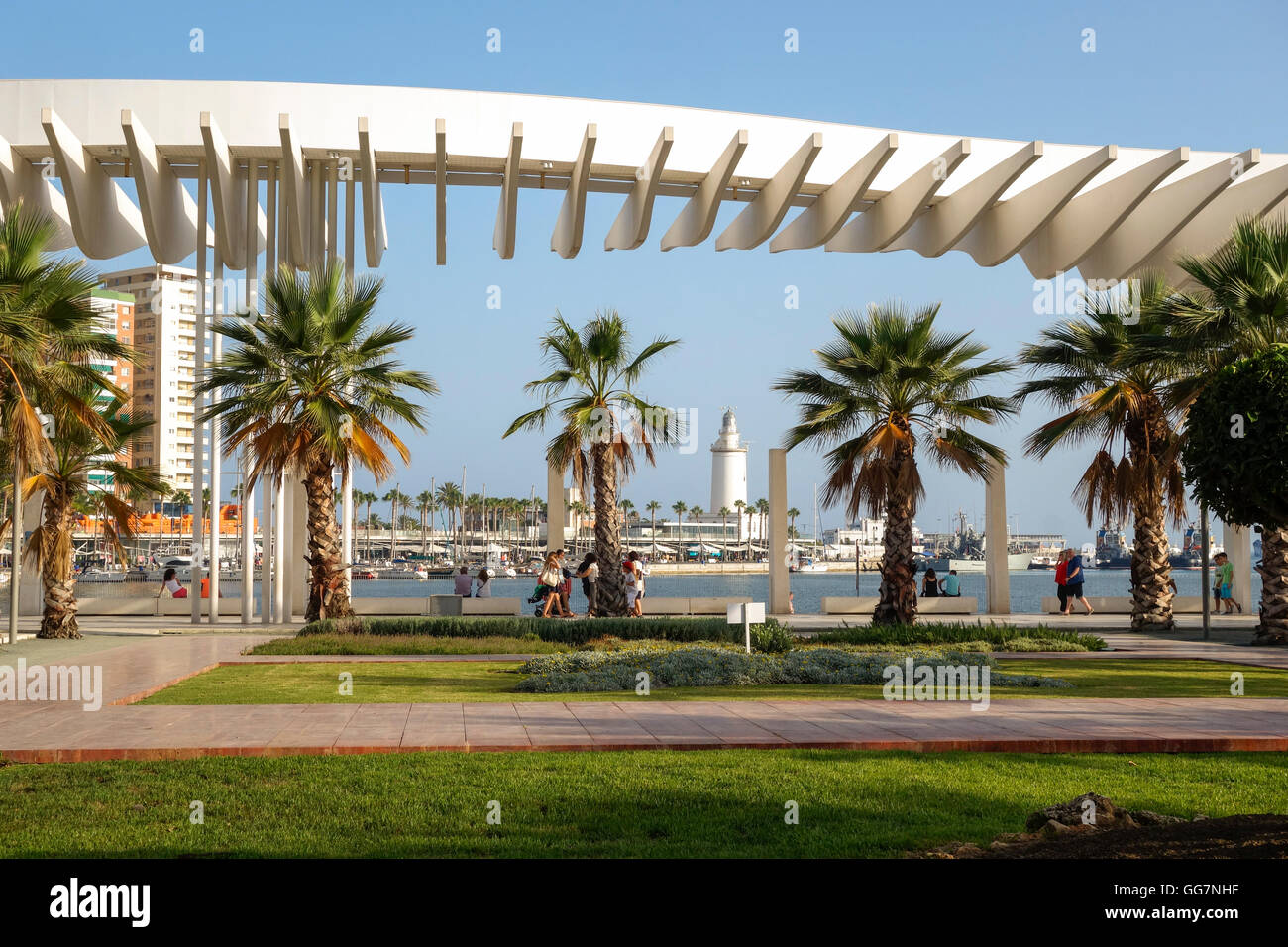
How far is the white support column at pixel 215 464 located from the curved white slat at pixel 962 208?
13957 mm

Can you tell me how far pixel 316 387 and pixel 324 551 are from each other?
299cm

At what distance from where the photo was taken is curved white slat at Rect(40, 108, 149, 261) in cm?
2000

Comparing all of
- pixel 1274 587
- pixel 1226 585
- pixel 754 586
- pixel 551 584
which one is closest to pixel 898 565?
pixel 1274 587

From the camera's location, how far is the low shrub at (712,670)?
1310 cm

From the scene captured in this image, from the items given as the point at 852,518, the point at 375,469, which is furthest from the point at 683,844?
the point at 852,518

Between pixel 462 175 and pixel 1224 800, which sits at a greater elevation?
pixel 462 175

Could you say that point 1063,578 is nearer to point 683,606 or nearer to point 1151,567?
point 1151,567

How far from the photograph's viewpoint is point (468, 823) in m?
6.09

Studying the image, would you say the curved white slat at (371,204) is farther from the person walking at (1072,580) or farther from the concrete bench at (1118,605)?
the concrete bench at (1118,605)

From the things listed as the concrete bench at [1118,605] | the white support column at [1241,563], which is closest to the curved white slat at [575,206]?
the concrete bench at [1118,605]

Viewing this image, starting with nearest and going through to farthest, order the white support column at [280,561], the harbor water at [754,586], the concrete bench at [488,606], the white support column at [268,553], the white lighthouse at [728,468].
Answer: the white support column at [268,553]
the white support column at [280,561]
the concrete bench at [488,606]
the harbor water at [754,586]
the white lighthouse at [728,468]
